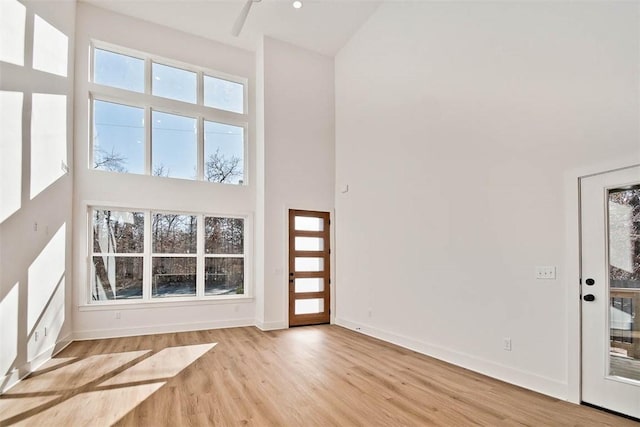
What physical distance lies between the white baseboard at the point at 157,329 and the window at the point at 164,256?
463 millimetres

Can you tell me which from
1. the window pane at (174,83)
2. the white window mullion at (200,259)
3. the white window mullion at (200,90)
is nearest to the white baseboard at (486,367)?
the white window mullion at (200,259)

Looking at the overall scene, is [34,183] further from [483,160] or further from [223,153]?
[483,160]

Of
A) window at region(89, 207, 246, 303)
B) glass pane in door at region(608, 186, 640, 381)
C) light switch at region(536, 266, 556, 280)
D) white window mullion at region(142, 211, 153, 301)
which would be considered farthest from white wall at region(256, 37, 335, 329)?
glass pane in door at region(608, 186, 640, 381)

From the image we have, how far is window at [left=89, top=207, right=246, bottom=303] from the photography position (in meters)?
5.82

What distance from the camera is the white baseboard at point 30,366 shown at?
11.4 feet

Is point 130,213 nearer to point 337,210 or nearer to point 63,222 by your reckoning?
point 63,222

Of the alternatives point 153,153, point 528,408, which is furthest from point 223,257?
point 528,408

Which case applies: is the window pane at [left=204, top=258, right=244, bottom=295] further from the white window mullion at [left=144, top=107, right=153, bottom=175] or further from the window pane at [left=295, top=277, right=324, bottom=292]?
the white window mullion at [left=144, top=107, right=153, bottom=175]

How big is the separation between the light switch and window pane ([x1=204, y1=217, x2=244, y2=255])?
494cm

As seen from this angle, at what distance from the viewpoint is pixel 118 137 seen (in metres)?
6.08

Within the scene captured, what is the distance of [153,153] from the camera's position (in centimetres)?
632

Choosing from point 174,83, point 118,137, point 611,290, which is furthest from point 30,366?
point 611,290

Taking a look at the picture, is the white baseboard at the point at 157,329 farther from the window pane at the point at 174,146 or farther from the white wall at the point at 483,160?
the window pane at the point at 174,146

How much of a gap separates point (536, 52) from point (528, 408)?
330cm
